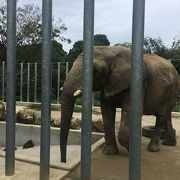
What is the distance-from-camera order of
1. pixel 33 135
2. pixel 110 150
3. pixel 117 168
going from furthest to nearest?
pixel 33 135, pixel 110 150, pixel 117 168

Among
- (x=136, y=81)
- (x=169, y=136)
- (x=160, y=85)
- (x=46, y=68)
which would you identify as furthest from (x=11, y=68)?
(x=169, y=136)

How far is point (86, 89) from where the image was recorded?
8.26ft

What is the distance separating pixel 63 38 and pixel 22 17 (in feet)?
12.0

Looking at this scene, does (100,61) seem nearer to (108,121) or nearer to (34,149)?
(108,121)

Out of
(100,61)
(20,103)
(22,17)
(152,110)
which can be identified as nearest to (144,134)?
(152,110)

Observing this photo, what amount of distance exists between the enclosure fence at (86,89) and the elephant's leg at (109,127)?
151cm

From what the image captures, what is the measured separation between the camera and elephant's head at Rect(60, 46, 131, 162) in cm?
329

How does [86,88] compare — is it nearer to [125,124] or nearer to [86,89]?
[86,89]

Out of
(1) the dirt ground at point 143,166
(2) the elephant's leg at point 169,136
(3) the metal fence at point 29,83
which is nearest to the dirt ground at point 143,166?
(1) the dirt ground at point 143,166

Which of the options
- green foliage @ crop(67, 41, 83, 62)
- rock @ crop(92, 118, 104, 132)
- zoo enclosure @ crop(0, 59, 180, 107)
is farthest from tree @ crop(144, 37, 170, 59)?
rock @ crop(92, 118, 104, 132)

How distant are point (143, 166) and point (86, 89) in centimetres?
174

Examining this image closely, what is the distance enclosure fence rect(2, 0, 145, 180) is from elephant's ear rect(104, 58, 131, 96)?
1125mm

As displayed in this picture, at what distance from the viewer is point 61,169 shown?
3.37m

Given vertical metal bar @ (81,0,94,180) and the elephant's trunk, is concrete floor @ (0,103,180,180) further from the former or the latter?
vertical metal bar @ (81,0,94,180)
